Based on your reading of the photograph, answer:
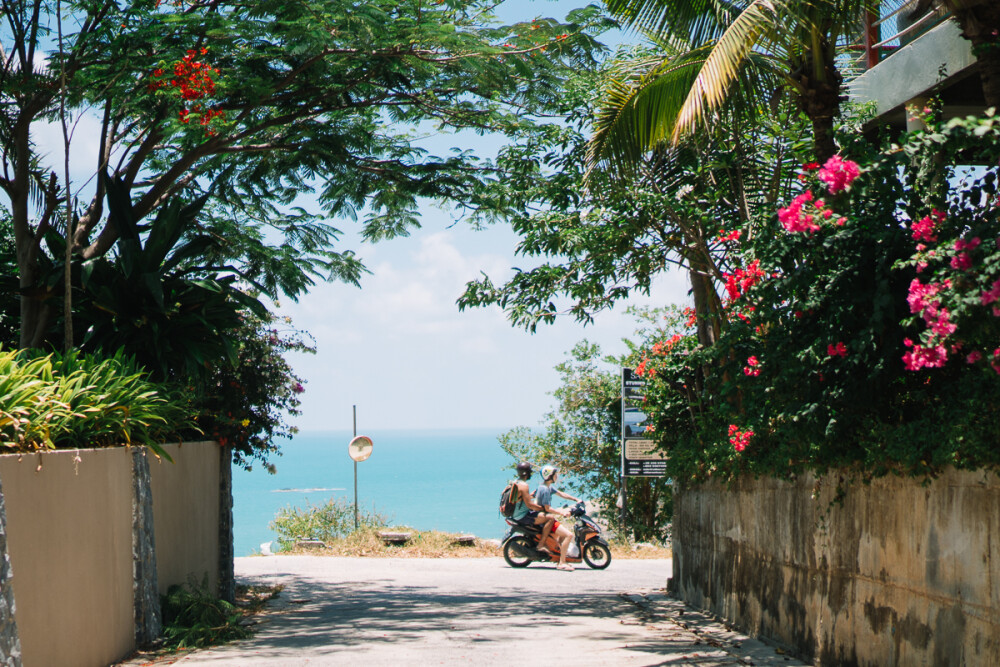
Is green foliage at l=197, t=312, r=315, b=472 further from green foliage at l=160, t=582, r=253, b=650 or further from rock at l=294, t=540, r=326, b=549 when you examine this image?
rock at l=294, t=540, r=326, b=549

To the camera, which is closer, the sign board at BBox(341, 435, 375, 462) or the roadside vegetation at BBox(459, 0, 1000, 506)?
the roadside vegetation at BBox(459, 0, 1000, 506)

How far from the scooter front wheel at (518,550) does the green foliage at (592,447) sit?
495 centimetres

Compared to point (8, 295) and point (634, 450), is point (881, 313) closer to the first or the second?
point (8, 295)

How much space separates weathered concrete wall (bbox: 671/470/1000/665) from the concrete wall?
214 inches

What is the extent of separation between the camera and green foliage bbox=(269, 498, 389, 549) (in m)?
22.9

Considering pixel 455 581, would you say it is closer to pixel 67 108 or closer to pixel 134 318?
pixel 134 318

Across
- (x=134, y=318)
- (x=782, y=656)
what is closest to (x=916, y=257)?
(x=782, y=656)

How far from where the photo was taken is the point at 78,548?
295 inches

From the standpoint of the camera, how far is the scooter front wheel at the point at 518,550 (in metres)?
18.4

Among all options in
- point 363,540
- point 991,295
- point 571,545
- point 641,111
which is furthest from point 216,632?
point 363,540

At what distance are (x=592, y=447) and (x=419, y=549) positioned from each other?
4610mm

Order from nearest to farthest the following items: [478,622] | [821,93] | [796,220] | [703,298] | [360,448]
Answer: [796,220]
[821,93]
[478,622]
[703,298]
[360,448]

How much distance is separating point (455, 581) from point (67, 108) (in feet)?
27.9

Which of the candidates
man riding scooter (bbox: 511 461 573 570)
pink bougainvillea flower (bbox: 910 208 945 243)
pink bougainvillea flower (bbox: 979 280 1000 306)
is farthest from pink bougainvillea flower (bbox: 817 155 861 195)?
man riding scooter (bbox: 511 461 573 570)
